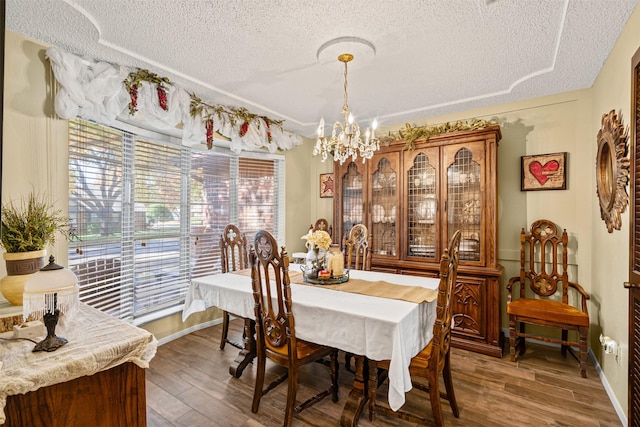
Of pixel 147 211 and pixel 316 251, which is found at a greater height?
pixel 147 211

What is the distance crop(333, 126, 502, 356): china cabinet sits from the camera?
2957mm

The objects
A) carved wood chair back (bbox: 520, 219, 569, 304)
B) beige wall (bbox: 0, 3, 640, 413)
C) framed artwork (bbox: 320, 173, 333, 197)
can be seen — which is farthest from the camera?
framed artwork (bbox: 320, 173, 333, 197)

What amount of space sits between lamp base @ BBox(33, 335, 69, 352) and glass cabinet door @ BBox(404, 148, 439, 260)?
9.79ft

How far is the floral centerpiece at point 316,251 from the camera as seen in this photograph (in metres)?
2.42

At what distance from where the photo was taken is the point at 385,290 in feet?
7.04

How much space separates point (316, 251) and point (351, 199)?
1535 millimetres

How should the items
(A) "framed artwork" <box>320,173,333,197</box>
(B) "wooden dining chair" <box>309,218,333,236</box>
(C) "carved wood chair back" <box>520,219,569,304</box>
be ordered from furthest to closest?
(A) "framed artwork" <box>320,173,333,197</box>
(B) "wooden dining chair" <box>309,218,333,236</box>
(C) "carved wood chair back" <box>520,219,569,304</box>

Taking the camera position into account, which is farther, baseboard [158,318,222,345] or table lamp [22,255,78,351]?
baseboard [158,318,222,345]

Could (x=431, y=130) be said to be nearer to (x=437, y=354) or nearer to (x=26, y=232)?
(x=437, y=354)

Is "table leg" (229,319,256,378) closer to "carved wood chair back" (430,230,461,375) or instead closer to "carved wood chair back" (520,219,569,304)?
"carved wood chair back" (430,230,461,375)

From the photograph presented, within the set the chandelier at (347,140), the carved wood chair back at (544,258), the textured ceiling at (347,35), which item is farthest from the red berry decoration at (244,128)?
the carved wood chair back at (544,258)

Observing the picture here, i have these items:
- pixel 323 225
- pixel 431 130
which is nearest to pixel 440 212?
pixel 431 130

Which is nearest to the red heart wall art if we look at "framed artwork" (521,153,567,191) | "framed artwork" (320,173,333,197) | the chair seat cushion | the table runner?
"framed artwork" (521,153,567,191)

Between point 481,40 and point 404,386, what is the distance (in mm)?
2291
